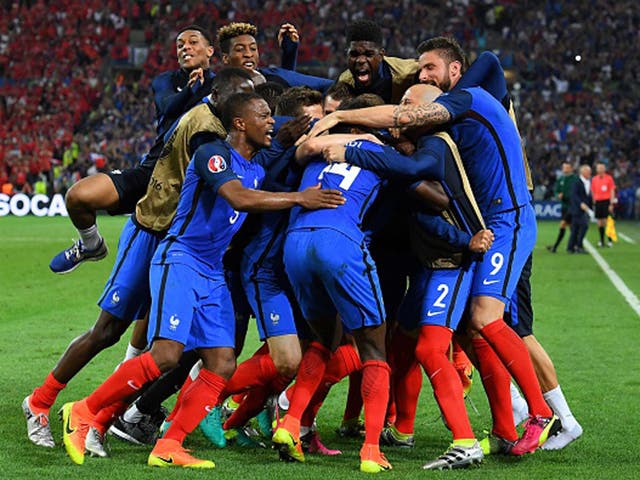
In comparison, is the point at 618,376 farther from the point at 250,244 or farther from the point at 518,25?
the point at 518,25

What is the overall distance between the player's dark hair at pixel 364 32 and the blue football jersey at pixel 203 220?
1.54 m

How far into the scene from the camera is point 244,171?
623cm

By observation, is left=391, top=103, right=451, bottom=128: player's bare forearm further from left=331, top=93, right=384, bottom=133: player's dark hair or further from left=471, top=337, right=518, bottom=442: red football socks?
left=471, top=337, right=518, bottom=442: red football socks

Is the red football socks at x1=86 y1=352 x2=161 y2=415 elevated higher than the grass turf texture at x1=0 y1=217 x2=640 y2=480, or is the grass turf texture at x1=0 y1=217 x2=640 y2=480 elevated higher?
the red football socks at x1=86 y1=352 x2=161 y2=415

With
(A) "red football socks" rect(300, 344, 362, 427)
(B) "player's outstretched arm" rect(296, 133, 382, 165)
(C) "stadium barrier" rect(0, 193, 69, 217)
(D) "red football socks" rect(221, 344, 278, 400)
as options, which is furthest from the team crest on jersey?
(C) "stadium barrier" rect(0, 193, 69, 217)

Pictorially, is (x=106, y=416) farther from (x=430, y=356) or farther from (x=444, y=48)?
(x=444, y=48)

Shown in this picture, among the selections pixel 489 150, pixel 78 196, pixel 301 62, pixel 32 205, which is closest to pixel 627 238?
pixel 301 62

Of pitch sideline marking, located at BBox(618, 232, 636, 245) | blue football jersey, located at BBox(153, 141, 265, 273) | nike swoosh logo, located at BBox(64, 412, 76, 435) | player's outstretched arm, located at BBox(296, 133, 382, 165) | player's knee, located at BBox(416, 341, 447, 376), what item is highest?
player's outstretched arm, located at BBox(296, 133, 382, 165)

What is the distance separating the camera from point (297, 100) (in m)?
6.72

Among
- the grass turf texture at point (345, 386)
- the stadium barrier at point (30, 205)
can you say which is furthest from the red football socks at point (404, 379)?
the stadium barrier at point (30, 205)

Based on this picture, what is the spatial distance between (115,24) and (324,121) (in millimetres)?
39500

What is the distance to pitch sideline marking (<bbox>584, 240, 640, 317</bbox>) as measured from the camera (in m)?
14.6

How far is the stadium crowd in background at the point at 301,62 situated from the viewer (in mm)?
38906

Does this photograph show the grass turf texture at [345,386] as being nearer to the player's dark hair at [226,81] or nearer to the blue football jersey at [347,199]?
the blue football jersey at [347,199]
